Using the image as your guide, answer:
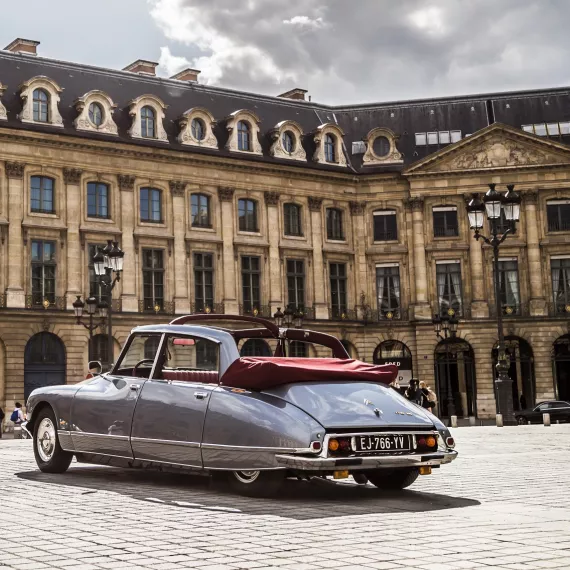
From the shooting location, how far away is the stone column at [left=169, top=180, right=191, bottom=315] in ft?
152

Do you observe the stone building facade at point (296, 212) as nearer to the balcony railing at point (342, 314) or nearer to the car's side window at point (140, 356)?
the balcony railing at point (342, 314)

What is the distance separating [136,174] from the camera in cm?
4619

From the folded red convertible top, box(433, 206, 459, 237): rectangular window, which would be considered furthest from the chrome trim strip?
box(433, 206, 459, 237): rectangular window

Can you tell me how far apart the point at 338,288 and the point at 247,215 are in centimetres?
617

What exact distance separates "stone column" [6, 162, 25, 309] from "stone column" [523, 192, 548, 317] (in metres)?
24.5

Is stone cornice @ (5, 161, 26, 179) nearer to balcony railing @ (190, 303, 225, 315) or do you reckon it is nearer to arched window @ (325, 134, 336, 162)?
balcony railing @ (190, 303, 225, 315)

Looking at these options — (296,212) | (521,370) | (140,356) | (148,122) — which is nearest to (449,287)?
(521,370)

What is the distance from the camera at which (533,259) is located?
51250mm

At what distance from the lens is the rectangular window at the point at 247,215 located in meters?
49.4

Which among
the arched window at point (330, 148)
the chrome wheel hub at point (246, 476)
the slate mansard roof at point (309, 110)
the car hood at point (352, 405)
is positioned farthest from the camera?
the arched window at point (330, 148)

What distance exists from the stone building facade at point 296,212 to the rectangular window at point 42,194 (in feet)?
0.20

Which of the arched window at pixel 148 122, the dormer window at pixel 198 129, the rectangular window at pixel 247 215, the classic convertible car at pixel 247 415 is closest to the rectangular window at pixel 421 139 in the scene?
the rectangular window at pixel 247 215

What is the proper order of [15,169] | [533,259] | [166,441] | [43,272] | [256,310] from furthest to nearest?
1. [533,259]
2. [256,310]
3. [43,272]
4. [15,169]
5. [166,441]

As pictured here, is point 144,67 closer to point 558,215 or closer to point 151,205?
point 151,205
